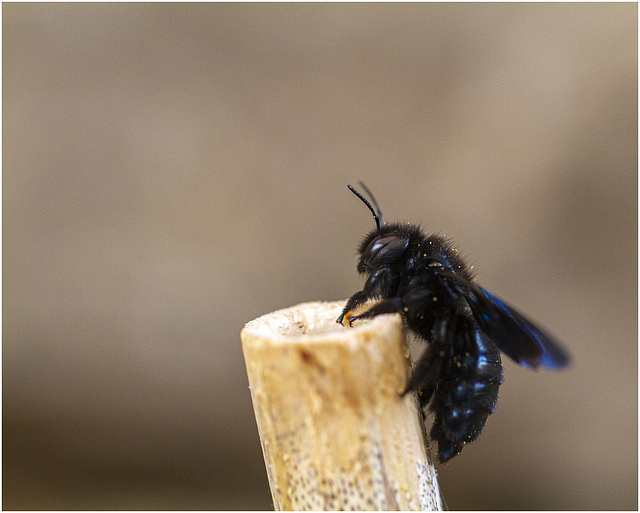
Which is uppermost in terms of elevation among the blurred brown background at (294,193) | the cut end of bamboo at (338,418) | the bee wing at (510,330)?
the blurred brown background at (294,193)

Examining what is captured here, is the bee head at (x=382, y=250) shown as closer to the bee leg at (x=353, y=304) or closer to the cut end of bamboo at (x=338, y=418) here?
the bee leg at (x=353, y=304)

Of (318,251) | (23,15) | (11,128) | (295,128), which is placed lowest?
(318,251)

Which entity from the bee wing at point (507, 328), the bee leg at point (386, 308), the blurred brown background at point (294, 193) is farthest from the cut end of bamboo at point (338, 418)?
the blurred brown background at point (294, 193)

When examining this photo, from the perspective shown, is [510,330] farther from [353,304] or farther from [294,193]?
[294,193]

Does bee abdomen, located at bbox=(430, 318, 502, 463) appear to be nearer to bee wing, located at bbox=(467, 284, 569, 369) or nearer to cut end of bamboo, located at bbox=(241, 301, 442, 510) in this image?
bee wing, located at bbox=(467, 284, 569, 369)

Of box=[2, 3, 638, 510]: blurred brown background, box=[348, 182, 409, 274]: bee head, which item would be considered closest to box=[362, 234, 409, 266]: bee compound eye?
box=[348, 182, 409, 274]: bee head

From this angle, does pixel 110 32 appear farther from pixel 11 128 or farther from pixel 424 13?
pixel 424 13

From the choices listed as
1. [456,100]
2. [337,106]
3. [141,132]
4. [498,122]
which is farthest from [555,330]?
[141,132]
